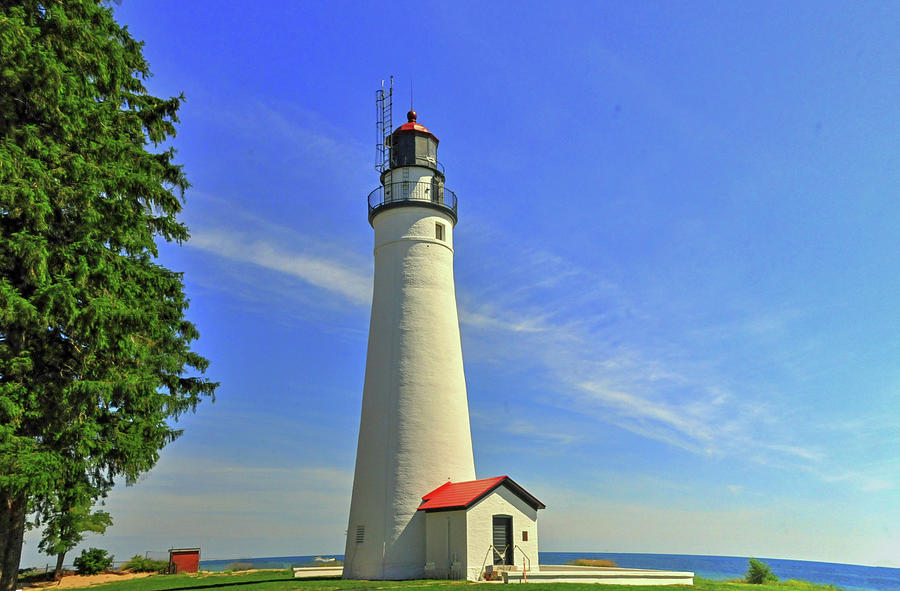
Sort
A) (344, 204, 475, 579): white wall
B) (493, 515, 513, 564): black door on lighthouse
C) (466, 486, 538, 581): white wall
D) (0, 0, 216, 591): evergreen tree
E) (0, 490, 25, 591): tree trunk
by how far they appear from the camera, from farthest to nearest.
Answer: (344, 204, 475, 579): white wall → (493, 515, 513, 564): black door on lighthouse → (466, 486, 538, 581): white wall → (0, 490, 25, 591): tree trunk → (0, 0, 216, 591): evergreen tree

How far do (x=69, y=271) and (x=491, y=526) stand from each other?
1422 centimetres

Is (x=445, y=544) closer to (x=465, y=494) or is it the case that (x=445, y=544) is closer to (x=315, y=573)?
(x=465, y=494)

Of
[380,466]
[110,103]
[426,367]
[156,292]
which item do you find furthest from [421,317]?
[110,103]

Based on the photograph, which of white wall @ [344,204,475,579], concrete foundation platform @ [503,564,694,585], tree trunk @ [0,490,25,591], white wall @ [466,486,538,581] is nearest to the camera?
tree trunk @ [0,490,25,591]

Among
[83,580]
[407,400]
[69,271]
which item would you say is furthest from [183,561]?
[69,271]

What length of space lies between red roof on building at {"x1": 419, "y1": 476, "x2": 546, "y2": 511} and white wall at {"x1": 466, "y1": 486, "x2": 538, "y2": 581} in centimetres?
19

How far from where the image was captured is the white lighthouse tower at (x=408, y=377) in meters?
22.8

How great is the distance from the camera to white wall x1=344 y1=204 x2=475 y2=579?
2270 centimetres

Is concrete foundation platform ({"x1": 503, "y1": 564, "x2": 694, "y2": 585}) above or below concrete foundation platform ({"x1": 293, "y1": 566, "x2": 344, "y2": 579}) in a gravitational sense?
above

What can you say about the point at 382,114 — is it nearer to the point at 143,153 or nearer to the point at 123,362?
the point at 143,153

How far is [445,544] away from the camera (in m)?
21.5

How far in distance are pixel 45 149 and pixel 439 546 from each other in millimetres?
15790

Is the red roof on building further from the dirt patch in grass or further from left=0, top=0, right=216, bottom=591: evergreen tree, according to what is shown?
the dirt patch in grass

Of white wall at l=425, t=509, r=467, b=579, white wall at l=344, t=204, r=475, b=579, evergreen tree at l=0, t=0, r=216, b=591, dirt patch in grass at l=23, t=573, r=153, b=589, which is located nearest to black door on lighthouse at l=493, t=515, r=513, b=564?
white wall at l=425, t=509, r=467, b=579
